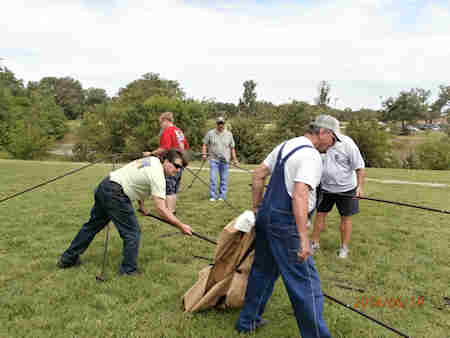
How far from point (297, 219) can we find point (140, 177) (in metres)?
2.01

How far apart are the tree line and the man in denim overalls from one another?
28884mm

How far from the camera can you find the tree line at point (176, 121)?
107ft

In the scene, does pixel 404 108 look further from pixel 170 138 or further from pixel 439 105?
pixel 170 138

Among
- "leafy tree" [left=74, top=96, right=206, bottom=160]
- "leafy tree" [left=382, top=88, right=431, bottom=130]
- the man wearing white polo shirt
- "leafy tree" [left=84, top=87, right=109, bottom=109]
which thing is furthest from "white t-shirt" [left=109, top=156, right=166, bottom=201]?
"leafy tree" [left=84, top=87, right=109, bottom=109]

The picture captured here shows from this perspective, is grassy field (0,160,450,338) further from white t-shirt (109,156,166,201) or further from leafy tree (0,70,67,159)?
leafy tree (0,70,67,159)

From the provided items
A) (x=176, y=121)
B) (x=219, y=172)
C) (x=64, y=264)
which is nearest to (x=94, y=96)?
(x=176, y=121)

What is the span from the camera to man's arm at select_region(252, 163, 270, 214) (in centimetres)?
288

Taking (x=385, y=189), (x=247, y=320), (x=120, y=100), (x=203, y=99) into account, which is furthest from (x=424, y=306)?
(x=120, y=100)

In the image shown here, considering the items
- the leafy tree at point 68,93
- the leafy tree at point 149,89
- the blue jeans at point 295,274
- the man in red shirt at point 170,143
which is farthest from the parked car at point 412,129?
the leafy tree at point 68,93

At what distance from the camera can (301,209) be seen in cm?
244

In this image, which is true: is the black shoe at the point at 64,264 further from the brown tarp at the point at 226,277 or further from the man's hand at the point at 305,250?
the man's hand at the point at 305,250

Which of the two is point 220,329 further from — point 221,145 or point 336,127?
point 221,145

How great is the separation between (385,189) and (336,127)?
947cm

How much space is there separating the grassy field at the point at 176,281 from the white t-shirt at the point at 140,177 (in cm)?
109
